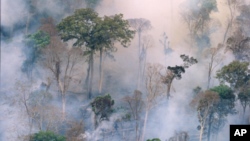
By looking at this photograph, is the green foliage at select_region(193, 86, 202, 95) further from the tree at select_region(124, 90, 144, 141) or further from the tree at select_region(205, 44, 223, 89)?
the tree at select_region(124, 90, 144, 141)

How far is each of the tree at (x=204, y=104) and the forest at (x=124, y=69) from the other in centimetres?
5

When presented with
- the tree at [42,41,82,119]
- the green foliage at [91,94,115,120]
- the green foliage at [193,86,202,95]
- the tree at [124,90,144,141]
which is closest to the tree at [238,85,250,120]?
the green foliage at [193,86,202,95]

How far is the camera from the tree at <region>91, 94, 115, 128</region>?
31797 mm

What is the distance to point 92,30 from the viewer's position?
3350 centimetres

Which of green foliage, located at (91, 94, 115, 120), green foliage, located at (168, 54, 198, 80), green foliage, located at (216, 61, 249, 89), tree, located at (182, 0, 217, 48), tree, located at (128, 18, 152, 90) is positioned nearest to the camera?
green foliage, located at (91, 94, 115, 120)

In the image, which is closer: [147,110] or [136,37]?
[147,110]

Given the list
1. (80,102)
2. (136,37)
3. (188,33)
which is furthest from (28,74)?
(188,33)

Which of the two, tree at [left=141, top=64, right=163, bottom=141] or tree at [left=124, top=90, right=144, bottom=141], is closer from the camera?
tree at [left=124, top=90, right=144, bottom=141]

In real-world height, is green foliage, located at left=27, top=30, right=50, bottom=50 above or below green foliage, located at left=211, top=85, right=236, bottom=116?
above

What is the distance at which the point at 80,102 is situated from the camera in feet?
111

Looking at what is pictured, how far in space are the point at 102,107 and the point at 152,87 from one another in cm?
287

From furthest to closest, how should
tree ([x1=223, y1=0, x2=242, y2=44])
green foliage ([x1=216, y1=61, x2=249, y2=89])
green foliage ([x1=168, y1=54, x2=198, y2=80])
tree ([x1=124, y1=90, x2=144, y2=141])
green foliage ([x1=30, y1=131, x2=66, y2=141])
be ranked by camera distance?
tree ([x1=223, y1=0, x2=242, y2=44])
green foliage ([x1=168, y1=54, x2=198, y2=80])
green foliage ([x1=216, y1=61, x2=249, y2=89])
tree ([x1=124, y1=90, x2=144, y2=141])
green foliage ([x1=30, y1=131, x2=66, y2=141])

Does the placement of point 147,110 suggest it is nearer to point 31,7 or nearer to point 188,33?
point 188,33

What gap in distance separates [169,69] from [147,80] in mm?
1398
